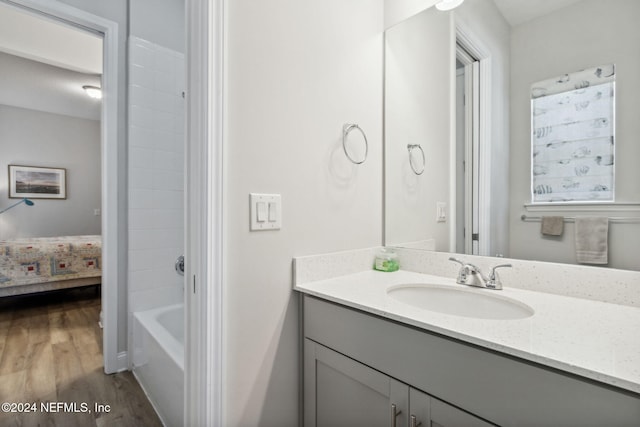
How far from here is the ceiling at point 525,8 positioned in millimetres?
1045

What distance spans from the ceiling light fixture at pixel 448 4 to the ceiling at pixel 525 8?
15 cm

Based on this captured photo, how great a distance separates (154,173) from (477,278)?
2073 millimetres

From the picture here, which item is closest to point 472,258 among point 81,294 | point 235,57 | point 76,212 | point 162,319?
point 235,57

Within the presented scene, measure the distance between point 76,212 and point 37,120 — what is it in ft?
5.14

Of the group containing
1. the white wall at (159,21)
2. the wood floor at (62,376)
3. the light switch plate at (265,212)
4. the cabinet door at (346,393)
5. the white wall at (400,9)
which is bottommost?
the wood floor at (62,376)

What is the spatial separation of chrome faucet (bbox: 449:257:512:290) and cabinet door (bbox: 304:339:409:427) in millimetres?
505

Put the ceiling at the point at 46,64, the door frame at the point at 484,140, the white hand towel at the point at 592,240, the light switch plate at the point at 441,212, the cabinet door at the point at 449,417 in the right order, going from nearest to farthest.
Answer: the cabinet door at the point at 449,417 < the white hand towel at the point at 592,240 < the door frame at the point at 484,140 < the light switch plate at the point at 441,212 < the ceiling at the point at 46,64

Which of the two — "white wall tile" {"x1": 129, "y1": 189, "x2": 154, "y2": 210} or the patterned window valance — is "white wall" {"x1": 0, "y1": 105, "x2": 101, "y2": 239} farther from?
the patterned window valance

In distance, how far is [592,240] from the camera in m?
0.97

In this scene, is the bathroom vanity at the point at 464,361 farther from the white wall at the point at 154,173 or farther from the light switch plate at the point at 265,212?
the white wall at the point at 154,173

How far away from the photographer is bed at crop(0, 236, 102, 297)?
10.3 feet

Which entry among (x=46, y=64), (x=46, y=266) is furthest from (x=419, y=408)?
→ (x=46, y=64)

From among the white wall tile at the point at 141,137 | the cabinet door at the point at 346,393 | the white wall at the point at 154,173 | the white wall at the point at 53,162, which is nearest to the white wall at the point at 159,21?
the white wall at the point at 154,173

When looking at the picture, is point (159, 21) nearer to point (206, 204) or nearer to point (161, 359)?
point (206, 204)
